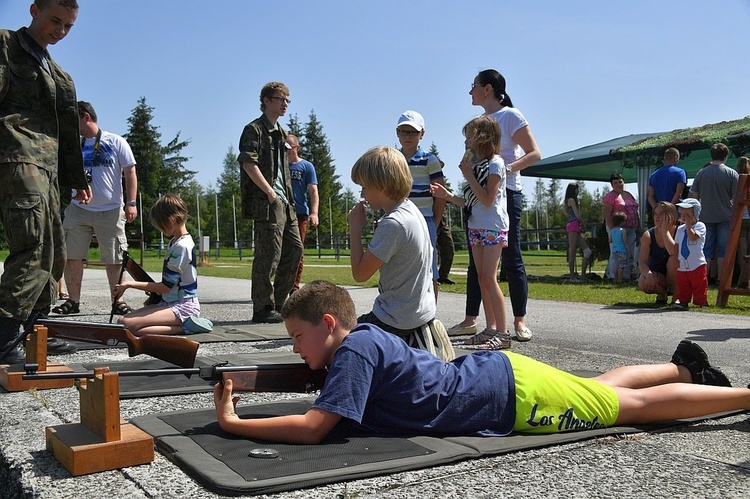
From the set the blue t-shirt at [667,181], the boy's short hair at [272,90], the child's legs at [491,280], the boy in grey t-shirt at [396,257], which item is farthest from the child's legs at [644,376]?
the blue t-shirt at [667,181]

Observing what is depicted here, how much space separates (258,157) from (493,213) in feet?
8.77

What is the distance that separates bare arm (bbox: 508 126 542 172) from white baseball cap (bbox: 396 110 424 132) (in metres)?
0.80

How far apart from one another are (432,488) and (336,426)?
734 mm

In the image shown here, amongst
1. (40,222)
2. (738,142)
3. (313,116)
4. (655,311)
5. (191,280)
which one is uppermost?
(313,116)

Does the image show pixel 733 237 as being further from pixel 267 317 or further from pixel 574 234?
pixel 267 317

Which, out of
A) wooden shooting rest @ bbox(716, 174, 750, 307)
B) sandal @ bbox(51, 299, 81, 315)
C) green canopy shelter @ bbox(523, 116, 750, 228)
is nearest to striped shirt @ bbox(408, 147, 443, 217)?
sandal @ bbox(51, 299, 81, 315)

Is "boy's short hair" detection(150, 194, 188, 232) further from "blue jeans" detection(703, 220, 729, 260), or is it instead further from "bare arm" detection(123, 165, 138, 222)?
"blue jeans" detection(703, 220, 729, 260)

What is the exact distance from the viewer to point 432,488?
7.81ft

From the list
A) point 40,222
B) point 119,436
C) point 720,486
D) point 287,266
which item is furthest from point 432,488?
point 287,266

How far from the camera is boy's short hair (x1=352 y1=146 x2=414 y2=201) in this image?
387cm

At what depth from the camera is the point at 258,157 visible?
24.3ft

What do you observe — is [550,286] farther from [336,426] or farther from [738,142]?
[336,426]

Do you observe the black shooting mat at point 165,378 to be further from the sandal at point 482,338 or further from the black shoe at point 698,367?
the black shoe at point 698,367

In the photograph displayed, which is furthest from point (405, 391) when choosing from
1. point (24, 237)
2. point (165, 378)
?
point (24, 237)
